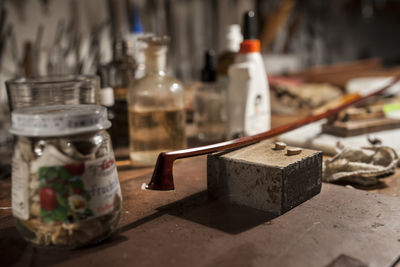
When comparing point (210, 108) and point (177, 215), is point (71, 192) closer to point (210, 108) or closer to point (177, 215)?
point (177, 215)

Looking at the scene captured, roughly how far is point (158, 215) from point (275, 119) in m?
0.79

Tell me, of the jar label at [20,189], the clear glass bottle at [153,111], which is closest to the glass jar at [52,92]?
the clear glass bottle at [153,111]

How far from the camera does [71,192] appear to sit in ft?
1.41

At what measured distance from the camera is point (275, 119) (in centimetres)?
127

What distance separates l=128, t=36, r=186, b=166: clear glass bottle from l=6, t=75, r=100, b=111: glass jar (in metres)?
0.09

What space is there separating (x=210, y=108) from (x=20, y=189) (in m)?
0.65

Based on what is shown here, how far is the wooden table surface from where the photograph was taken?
0.44 metres

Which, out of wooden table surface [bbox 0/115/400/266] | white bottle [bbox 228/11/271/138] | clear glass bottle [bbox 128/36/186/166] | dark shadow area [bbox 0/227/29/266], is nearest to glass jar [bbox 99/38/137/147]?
clear glass bottle [bbox 128/36/186/166]

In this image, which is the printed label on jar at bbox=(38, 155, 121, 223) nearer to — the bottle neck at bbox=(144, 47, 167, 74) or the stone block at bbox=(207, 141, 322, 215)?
the stone block at bbox=(207, 141, 322, 215)

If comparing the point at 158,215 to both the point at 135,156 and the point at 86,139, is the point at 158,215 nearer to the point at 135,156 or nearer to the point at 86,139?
the point at 86,139

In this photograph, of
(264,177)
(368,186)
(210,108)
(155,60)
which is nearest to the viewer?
(264,177)

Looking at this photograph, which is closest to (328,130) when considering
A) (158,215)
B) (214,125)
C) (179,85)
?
(214,125)

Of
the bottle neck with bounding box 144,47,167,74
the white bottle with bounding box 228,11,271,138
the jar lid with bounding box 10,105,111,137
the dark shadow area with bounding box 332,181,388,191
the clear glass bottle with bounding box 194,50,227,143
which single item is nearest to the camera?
the jar lid with bounding box 10,105,111,137

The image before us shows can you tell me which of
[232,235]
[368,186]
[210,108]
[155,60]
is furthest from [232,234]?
[210,108]
